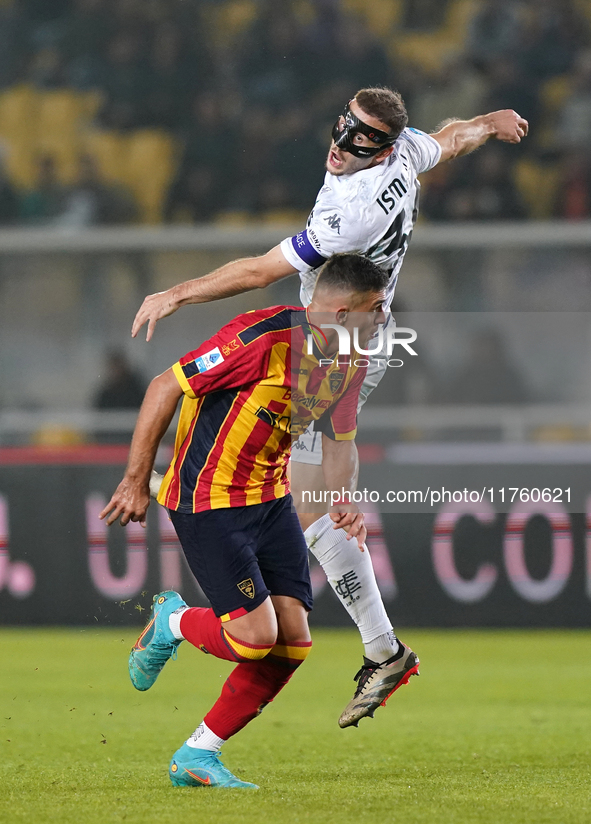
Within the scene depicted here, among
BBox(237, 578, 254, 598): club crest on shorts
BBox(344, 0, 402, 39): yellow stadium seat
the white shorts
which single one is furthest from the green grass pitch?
BBox(344, 0, 402, 39): yellow stadium seat

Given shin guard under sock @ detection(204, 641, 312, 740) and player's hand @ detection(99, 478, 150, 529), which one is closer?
player's hand @ detection(99, 478, 150, 529)

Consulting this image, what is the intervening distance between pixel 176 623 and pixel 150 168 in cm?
750

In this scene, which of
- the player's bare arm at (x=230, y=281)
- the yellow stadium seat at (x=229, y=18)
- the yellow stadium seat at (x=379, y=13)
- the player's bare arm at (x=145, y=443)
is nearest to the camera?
the player's bare arm at (x=145, y=443)

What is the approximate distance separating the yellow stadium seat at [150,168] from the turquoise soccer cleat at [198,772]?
7.38 m

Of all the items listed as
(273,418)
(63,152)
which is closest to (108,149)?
(63,152)

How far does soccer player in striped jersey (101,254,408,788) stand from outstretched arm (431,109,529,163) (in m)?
1.03

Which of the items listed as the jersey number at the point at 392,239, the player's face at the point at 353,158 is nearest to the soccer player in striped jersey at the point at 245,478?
the jersey number at the point at 392,239

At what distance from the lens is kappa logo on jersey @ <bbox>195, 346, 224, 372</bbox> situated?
3963 mm

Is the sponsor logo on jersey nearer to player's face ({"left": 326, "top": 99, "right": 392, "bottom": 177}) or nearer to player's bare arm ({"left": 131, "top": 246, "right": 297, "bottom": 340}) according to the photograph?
player's bare arm ({"left": 131, "top": 246, "right": 297, "bottom": 340})

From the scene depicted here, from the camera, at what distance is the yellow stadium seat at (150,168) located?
36.1 ft

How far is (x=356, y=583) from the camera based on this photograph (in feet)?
15.4

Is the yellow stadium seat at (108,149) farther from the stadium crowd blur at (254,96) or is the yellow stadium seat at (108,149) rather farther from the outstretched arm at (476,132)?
the outstretched arm at (476,132)

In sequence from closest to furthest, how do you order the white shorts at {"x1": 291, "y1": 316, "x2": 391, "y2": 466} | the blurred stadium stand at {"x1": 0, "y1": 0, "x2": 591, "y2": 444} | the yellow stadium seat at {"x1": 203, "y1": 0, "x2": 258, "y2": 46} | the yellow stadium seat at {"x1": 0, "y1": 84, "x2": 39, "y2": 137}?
1. the white shorts at {"x1": 291, "y1": 316, "x2": 391, "y2": 466}
2. the blurred stadium stand at {"x1": 0, "y1": 0, "x2": 591, "y2": 444}
3. the yellow stadium seat at {"x1": 0, "y1": 84, "x2": 39, "y2": 137}
4. the yellow stadium seat at {"x1": 203, "y1": 0, "x2": 258, "y2": 46}

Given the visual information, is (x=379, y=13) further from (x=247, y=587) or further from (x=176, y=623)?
(x=247, y=587)
